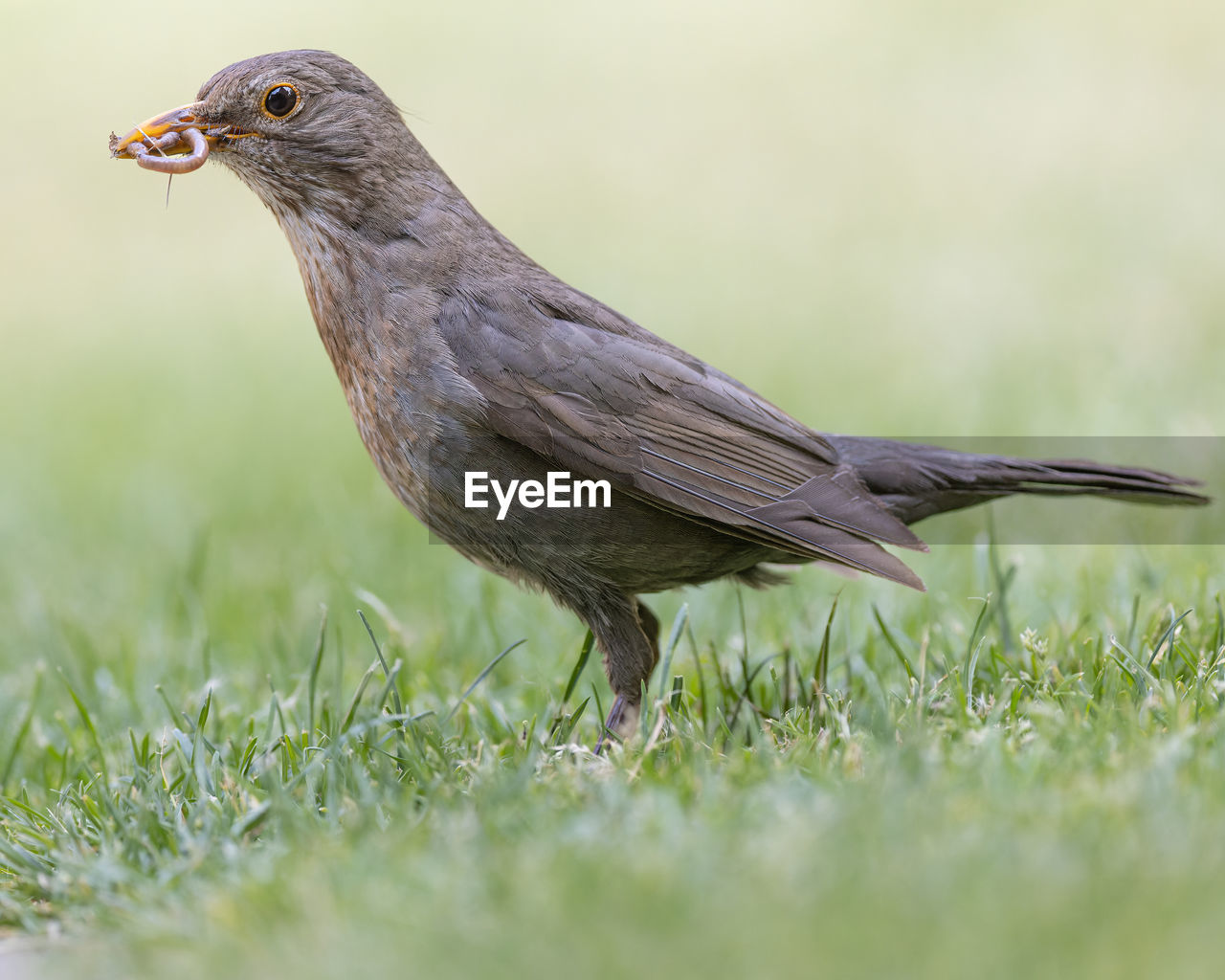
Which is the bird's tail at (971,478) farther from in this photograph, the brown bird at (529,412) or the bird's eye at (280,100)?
the bird's eye at (280,100)

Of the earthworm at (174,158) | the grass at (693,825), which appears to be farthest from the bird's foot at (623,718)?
the earthworm at (174,158)

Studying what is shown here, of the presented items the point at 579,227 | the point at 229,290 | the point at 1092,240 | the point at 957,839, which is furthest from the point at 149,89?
the point at 957,839

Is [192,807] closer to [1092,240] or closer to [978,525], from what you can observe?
[978,525]

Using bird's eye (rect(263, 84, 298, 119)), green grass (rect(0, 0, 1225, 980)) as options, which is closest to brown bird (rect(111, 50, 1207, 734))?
bird's eye (rect(263, 84, 298, 119))

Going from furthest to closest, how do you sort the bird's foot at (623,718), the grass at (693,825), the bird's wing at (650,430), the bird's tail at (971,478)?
the bird's tail at (971,478), the bird's foot at (623,718), the bird's wing at (650,430), the grass at (693,825)

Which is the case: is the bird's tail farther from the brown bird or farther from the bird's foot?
the bird's foot

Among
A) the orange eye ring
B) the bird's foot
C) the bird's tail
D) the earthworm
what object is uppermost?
the orange eye ring

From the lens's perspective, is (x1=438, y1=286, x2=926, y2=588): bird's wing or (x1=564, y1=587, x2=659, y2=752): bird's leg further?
(x1=564, y1=587, x2=659, y2=752): bird's leg
